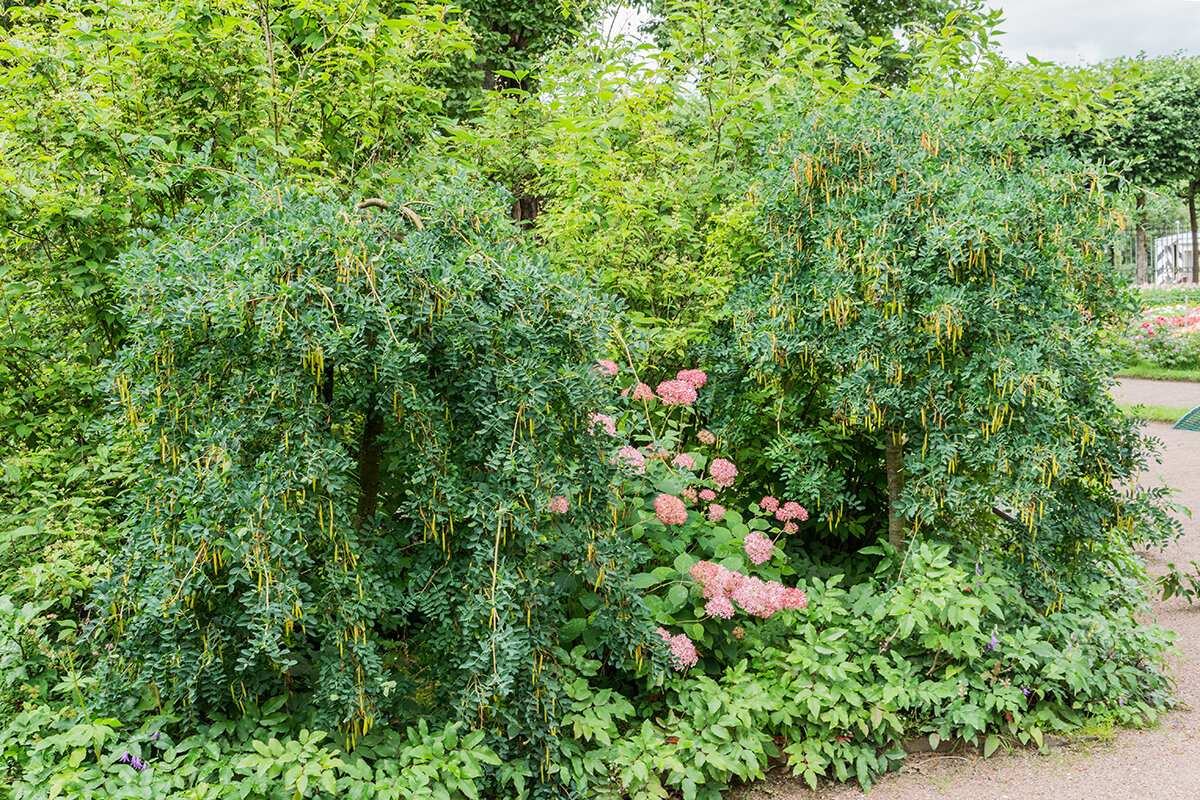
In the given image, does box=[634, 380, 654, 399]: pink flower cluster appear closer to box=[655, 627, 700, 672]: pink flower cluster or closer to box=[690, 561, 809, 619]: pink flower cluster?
box=[690, 561, 809, 619]: pink flower cluster

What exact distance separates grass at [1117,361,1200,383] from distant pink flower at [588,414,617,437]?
39.2 ft

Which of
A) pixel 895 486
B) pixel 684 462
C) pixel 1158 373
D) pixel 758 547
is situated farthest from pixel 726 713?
pixel 1158 373

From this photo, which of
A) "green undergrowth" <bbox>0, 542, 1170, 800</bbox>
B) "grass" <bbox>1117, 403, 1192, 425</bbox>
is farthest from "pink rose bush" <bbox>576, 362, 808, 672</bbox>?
"grass" <bbox>1117, 403, 1192, 425</bbox>

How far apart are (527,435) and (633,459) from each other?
65 centimetres

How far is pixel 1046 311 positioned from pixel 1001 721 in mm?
1655

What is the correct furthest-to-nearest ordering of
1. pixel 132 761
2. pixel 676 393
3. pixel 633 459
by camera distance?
pixel 676 393 → pixel 633 459 → pixel 132 761

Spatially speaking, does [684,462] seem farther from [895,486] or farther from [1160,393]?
[1160,393]

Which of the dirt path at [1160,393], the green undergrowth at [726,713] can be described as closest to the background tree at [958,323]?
the green undergrowth at [726,713]

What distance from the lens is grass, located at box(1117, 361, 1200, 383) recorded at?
12.4 m

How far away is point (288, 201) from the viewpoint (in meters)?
2.67

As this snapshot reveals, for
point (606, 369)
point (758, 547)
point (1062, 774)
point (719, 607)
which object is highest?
point (606, 369)

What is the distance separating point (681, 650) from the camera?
115 inches

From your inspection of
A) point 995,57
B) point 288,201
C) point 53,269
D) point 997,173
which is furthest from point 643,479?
point 995,57

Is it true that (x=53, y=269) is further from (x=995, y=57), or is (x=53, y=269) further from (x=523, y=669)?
(x=995, y=57)
